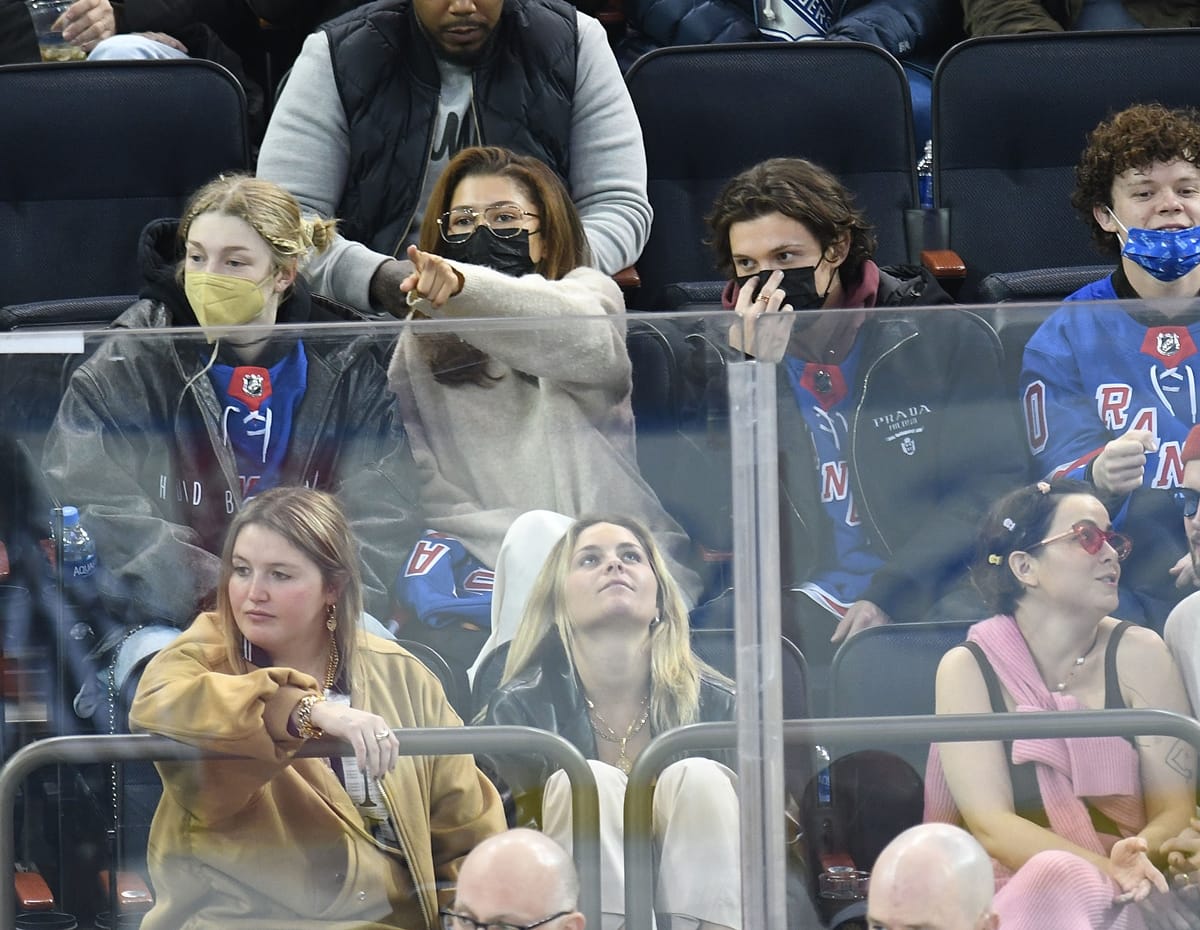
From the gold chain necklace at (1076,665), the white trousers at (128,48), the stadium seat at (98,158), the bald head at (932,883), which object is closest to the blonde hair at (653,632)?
the bald head at (932,883)

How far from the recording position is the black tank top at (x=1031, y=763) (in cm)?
179

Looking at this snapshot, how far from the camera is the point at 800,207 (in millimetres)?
2707

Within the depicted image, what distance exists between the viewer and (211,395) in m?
1.80

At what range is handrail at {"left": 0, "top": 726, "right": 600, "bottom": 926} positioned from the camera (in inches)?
69.8

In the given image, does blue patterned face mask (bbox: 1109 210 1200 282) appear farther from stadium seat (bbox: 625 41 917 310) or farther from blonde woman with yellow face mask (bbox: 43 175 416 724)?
blonde woman with yellow face mask (bbox: 43 175 416 724)

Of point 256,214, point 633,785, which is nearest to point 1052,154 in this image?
point 256,214

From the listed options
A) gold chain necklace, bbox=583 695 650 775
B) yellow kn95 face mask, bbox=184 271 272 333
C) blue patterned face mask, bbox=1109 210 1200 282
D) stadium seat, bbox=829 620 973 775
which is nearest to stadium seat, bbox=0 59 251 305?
yellow kn95 face mask, bbox=184 271 272 333

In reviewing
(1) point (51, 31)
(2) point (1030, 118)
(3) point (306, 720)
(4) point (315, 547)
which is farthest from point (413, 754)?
(1) point (51, 31)

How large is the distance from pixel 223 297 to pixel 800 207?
0.84 meters

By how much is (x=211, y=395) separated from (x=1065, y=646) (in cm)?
87

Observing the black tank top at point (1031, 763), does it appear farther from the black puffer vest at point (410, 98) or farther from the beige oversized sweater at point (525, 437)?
the black puffer vest at point (410, 98)

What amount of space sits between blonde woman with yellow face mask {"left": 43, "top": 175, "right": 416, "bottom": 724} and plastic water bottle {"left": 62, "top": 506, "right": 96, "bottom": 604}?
1cm

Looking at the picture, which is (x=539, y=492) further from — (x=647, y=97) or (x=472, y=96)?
(x=647, y=97)

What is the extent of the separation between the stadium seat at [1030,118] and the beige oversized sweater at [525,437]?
6.00 feet
